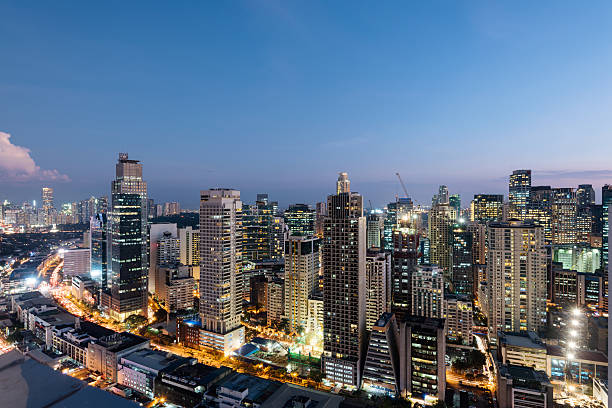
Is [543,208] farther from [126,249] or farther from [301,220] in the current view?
[126,249]

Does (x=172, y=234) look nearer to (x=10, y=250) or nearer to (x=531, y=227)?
(x=10, y=250)

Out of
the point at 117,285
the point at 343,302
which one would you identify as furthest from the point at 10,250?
the point at 343,302

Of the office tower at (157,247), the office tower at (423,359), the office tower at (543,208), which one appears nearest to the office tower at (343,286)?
the office tower at (423,359)

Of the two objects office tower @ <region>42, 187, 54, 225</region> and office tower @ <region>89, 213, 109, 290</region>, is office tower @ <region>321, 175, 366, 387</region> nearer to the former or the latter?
office tower @ <region>89, 213, 109, 290</region>

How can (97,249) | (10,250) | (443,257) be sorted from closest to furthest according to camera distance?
(97,249) < (443,257) < (10,250)

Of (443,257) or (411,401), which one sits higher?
(443,257)
